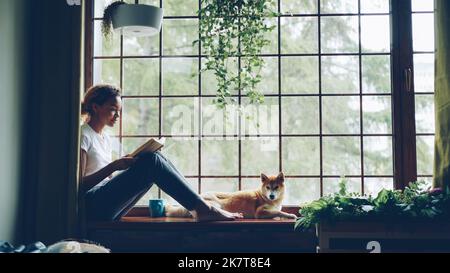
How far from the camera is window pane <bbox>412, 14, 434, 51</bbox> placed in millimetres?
3252

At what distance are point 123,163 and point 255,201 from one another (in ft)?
2.33


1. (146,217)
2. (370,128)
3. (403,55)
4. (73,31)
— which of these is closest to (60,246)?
(146,217)

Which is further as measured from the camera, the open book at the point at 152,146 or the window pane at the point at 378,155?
the window pane at the point at 378,155

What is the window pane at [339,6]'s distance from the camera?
3.34 meters

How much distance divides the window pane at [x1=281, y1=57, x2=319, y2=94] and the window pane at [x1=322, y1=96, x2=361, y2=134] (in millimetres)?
120

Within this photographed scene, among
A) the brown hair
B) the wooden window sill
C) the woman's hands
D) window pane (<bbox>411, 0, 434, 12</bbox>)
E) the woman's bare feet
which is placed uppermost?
window pane (<bbox>411, 0, 434, 12</bbox>)

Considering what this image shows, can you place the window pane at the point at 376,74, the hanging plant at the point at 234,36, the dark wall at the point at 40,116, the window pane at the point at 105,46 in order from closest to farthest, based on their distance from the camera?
1. the dark wall at the point at 40,116
2. the hanging plant at the point at 234,36
3. the window pane at the point at 376,74
4. the window pane at the point at 105,46

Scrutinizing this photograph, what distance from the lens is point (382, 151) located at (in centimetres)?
326

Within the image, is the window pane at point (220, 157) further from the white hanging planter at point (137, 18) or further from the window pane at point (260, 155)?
the white hanging planter at point (137, 18)

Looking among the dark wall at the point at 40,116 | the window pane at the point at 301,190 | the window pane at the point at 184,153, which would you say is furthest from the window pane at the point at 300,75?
the dark wall at the point at 40,116

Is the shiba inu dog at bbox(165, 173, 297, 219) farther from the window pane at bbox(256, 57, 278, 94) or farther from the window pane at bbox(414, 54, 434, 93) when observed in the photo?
the window pane at bbox(414, 54, 434, 93)

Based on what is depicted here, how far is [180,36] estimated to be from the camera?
11.1 feet

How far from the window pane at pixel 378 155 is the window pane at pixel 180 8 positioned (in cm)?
121

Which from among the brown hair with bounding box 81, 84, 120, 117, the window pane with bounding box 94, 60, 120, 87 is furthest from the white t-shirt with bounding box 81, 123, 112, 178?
the window pane with bounding box 94, 60, 120, 87
